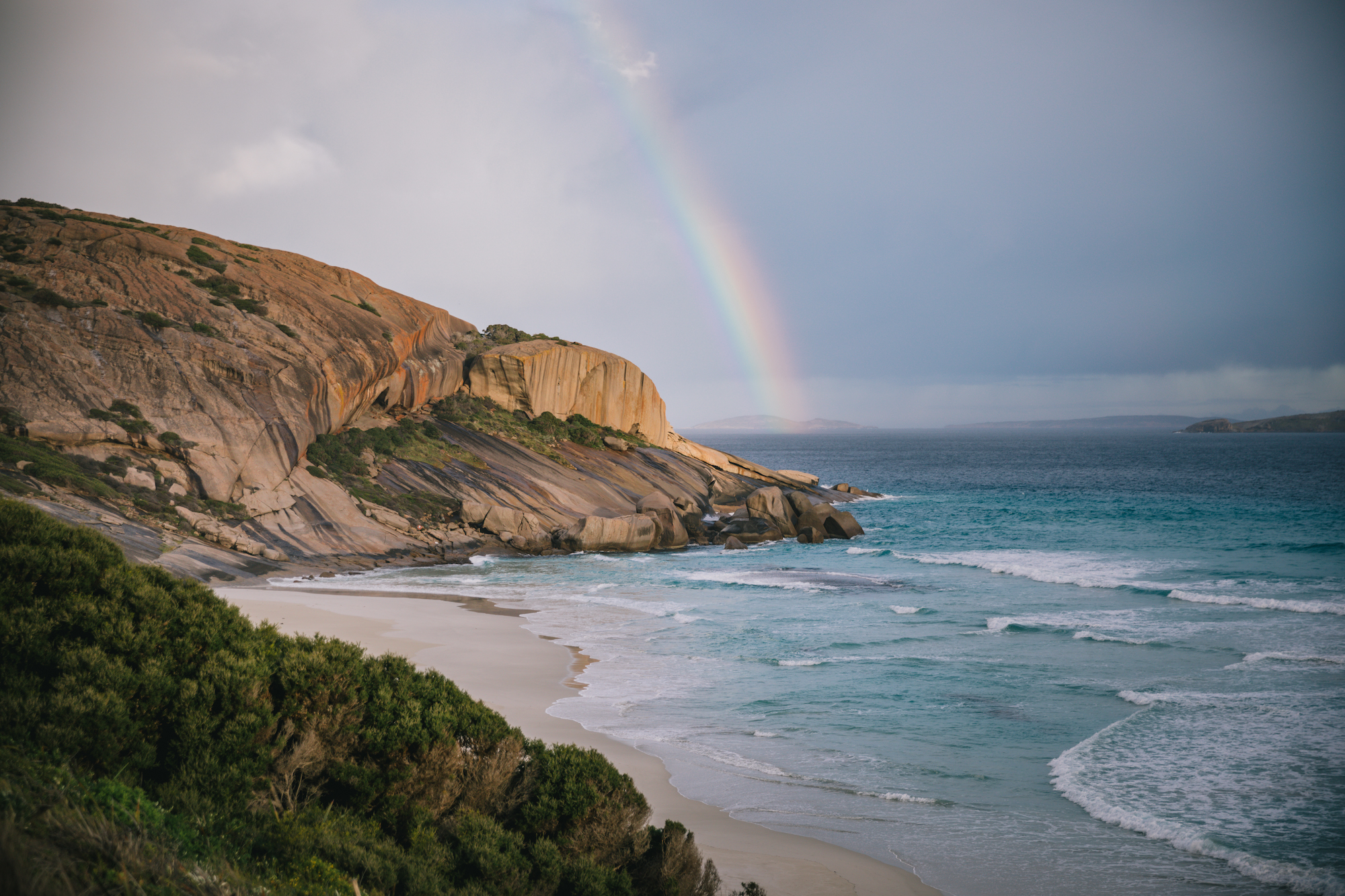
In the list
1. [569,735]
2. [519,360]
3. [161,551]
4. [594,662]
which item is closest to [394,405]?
[519,360]

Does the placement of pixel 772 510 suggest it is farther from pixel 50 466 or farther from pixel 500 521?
pixel 50 466

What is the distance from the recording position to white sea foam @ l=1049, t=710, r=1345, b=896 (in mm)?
8219

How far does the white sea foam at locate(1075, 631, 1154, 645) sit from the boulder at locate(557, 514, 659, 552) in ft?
73.1

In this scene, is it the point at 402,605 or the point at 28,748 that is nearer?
the point at 28,748

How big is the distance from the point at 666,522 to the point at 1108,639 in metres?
24.1

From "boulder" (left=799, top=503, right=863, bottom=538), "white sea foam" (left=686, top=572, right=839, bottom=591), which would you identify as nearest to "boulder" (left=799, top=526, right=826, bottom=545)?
"boulder" (left=799, top=503, right=863, bottom=538)

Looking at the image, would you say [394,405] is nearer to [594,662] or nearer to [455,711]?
[594,662]

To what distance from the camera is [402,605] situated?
21.6 meters

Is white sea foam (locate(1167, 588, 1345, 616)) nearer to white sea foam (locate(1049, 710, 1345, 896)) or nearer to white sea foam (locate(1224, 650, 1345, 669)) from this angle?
white sea foam (locate(1224, 650, 1345, 669))

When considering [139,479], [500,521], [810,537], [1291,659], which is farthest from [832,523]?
[139,479]

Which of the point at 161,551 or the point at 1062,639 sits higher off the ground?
the point at 161,551

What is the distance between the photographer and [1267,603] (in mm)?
23531

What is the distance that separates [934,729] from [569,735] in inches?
244

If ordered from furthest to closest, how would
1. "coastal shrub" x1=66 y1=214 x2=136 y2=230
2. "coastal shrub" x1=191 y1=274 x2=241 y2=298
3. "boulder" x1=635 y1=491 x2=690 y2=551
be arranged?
1. "boulder" x1=635 y1=491 x2=690 y2=551
2. "coastal shrub" x1=66 y1=214 x2=136 y2=230
3. "coastal shrub" x1=191 y1=274 x2=241 y2=298
